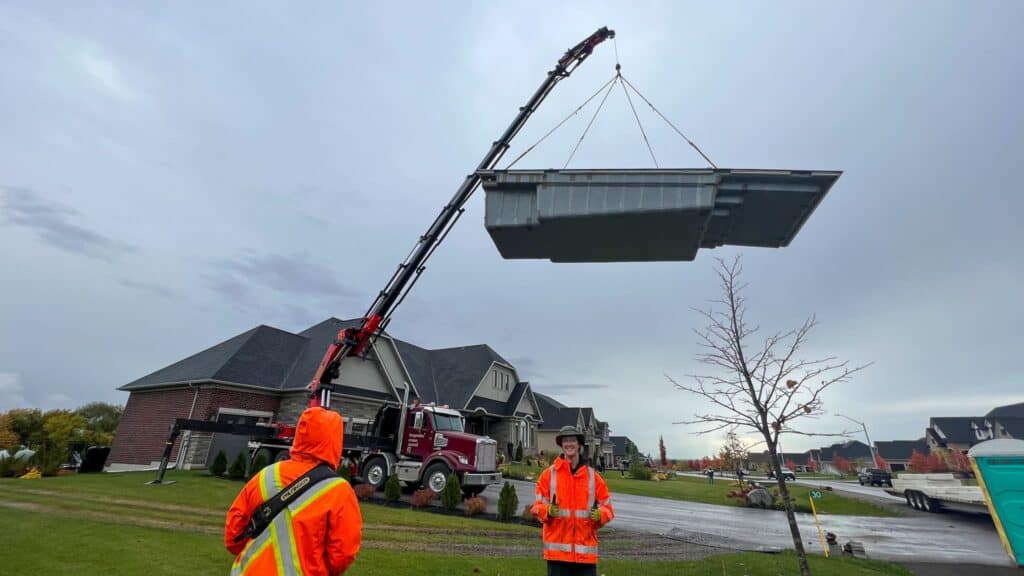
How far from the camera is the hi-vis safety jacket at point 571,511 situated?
165 inches

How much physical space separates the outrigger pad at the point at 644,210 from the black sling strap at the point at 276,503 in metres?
3.59

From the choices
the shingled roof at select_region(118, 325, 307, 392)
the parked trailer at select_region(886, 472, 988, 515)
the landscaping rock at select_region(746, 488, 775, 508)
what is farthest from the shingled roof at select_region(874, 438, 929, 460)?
the shingled roof at select_region(118, 325, 307, 392)

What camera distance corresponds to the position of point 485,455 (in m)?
14.5

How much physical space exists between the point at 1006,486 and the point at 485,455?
37.7 ft

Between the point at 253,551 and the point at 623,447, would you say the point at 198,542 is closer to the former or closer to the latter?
the point at 253,551

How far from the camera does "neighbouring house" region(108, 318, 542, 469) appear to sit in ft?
60.8

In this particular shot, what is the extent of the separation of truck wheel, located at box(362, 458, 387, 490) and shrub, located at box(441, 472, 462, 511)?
3202 millimetres

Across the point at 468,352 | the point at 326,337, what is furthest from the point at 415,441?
the point at 468,352

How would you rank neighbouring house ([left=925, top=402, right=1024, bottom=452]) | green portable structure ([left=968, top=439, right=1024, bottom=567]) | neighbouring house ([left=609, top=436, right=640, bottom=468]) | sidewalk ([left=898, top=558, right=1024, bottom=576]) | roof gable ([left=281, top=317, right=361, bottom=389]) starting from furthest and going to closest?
neighbouring house ([left=609, top=436, right=640, bottom=468])
neighbouring house ([left=925, top=402, right=1024, bottom=452])
roof gable ([left=281, top=317, right=361, bottom=389])
sidewalk ([left=898, top=558, right=1024, bottom=576])
green portable structure ([left=968, top=439, right=1024, bottom=567])

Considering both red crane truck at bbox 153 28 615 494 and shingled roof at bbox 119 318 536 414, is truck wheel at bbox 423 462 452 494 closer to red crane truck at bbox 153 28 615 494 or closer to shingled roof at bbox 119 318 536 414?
red crane truck at bbox 153 28 615 494

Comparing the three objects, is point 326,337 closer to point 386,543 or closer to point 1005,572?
point 386,543

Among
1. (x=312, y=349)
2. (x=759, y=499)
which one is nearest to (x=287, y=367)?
(x=312, y=349)

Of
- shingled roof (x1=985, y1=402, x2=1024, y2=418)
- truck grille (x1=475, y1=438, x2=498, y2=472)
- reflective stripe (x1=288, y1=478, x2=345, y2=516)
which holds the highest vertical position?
shingled roof (x1=985, y1=402, x2=1024, y2=418)

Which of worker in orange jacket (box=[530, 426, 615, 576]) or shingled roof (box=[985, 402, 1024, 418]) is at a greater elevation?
shingled roof (box=[985, 402, 1024, 418])
